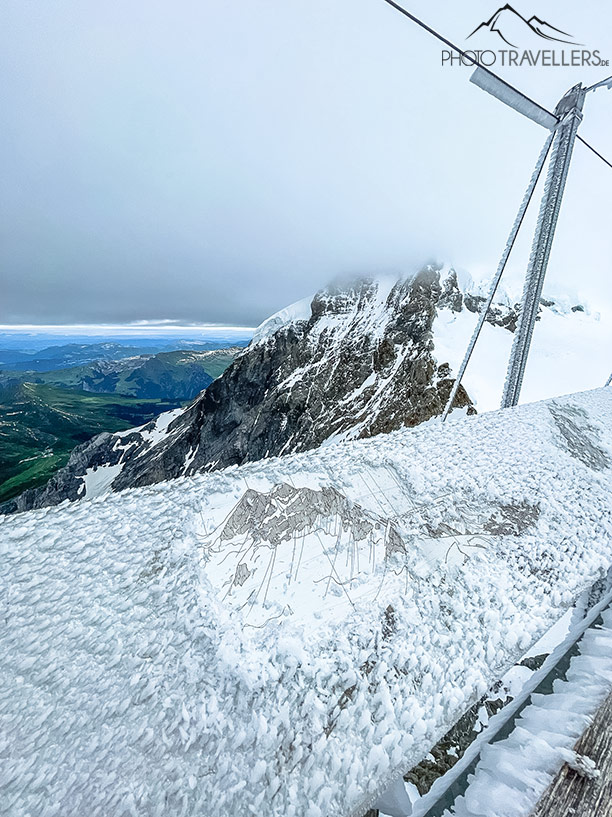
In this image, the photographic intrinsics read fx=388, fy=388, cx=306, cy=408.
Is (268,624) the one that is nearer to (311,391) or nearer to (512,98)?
(512,98)

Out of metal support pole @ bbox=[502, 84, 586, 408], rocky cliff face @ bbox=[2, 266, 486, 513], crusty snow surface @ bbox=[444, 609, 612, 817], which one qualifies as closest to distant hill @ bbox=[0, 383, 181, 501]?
rocky cliff face @ bbox=[2, 266, 486, 513]

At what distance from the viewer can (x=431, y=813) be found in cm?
79

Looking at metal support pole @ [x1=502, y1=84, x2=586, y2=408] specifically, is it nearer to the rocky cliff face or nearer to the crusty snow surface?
the crusty snow surface

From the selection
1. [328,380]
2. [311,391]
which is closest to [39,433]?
[311,391]

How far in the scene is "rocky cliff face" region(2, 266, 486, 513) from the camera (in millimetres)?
29797

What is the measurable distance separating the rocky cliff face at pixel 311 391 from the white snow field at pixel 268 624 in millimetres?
18010

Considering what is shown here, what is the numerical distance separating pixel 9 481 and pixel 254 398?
360 feet

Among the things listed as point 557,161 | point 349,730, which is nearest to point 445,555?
point 349,730

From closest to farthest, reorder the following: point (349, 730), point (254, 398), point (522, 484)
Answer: point (349, 730) → point (522, 484) → point (254, 398)

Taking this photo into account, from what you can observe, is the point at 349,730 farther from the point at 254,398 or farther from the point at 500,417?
the point at 254,398

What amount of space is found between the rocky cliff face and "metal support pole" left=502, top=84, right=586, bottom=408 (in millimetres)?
16990

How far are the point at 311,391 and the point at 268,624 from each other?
41.8 meters

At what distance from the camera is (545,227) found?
9.18 ft

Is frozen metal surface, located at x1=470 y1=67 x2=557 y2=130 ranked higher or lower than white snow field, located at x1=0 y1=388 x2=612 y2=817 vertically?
higher
